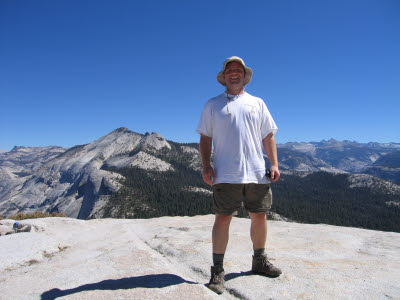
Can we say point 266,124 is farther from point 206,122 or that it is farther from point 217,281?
point 217,281

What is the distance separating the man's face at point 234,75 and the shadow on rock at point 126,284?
371 cm

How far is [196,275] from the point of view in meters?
4.81

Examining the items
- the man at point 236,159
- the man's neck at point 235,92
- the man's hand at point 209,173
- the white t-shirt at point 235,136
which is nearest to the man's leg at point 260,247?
the man at point 236,159

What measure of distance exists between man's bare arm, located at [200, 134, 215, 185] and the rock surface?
1.83m

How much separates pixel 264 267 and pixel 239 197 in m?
1.44

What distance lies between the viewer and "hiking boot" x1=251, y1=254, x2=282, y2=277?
14.8ft

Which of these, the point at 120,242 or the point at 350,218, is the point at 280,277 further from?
the point at 350,218

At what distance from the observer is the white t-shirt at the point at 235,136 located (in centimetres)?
435

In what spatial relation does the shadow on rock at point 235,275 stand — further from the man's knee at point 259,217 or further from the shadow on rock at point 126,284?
the man's knee at point 259,217

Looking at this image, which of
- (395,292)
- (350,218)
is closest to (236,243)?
(395,292)

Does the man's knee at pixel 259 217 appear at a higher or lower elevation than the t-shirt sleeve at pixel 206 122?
lower

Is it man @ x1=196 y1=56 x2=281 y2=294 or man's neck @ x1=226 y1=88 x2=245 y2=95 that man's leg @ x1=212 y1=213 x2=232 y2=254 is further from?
man's neck @ x1=226 y1=88 x2=245 y2=95

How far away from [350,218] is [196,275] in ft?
545

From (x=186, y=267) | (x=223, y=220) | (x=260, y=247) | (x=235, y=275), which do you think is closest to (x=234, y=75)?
(x=223, y=220)
